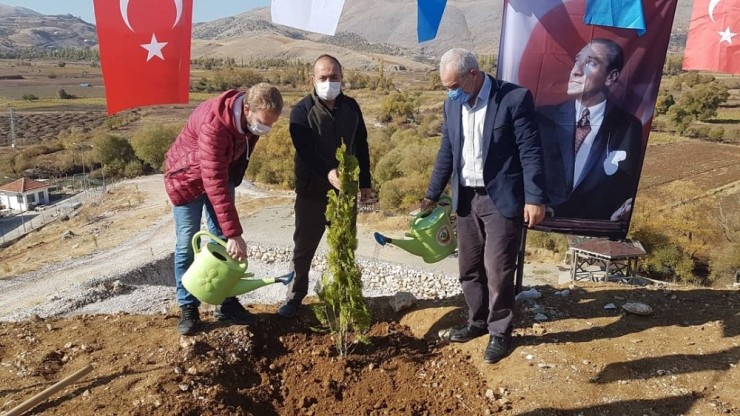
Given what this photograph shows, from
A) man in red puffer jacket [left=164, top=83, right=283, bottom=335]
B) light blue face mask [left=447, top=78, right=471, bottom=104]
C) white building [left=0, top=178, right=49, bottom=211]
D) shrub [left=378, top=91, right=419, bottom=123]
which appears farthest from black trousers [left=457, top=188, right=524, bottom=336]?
shrub [left=378, top=91, right=419, bottom=123]

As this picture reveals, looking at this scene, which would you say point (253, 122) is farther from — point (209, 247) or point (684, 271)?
point (684, 271)

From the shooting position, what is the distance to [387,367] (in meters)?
3.64

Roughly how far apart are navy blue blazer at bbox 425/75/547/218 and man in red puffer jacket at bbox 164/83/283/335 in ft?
4.18

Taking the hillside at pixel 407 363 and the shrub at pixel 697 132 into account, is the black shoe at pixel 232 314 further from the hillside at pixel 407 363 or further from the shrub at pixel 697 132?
the shrub at pixel 697 132

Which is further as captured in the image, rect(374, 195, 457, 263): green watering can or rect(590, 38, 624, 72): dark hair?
rect(590, 38, 624, 72): dark hair

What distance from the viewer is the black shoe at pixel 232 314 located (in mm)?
3986

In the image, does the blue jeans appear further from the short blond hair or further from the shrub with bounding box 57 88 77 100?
the shrub with bounding box 57 88 77 100

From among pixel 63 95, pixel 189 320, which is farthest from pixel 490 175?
pixel 63 95

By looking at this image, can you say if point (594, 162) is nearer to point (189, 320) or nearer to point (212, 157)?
point (212, 157)

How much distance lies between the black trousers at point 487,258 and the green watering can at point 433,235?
20 centimetres

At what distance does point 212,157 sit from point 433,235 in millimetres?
1690

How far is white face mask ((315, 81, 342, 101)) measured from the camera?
3.54 m

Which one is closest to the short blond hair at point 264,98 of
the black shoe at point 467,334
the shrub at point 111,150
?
the black shoe at point 467,334

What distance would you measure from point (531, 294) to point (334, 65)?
273 centimetres
